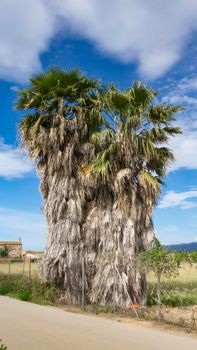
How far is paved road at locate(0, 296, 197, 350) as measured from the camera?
7.54 m

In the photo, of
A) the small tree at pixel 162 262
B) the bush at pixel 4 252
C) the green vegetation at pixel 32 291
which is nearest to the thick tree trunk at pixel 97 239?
the green vegetation at pixel 32 291

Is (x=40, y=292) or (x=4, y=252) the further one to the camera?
(x=4, y=252)

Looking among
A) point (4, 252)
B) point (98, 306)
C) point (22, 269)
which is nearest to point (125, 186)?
point (98, 306)

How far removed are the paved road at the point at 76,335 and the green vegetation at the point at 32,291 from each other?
319 centimetres

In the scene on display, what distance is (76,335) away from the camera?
334 inches

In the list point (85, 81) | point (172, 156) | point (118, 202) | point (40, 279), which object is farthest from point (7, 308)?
point (85, 81)

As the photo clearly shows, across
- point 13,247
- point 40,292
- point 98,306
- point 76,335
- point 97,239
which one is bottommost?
point 76,335

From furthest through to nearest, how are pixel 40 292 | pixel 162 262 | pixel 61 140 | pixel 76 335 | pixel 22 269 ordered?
pixel 22 269, pixel 61 140, pixel 40 292, pixel 162 262, pixel 76 335

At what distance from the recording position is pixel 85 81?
17.2 meters

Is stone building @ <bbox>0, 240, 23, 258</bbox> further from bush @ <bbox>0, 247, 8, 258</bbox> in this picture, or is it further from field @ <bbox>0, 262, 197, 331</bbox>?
field @ <bbox>0, 262, 197, 331</bbox>

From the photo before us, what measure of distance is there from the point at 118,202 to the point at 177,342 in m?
7.74

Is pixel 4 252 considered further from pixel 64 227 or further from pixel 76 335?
pixel 76 335

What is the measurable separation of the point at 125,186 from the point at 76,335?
7470 mm

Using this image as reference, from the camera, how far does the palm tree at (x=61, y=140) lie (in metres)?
15.7
